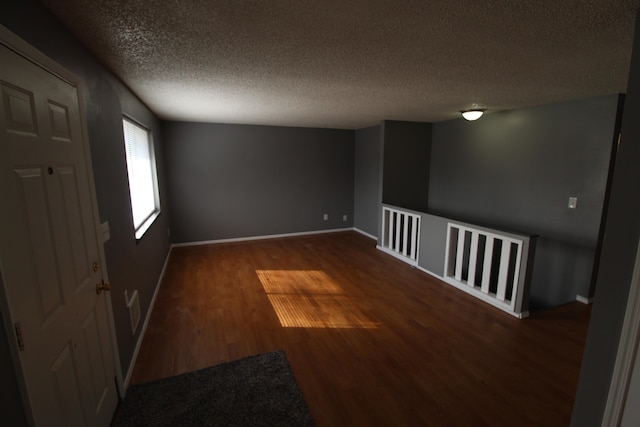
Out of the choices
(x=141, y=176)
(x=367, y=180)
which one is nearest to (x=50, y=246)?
(x=141, y=176)

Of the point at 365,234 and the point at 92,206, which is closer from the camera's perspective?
the point at 92,206

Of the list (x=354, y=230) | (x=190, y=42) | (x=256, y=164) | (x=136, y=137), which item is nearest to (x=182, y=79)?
(x=190, y=42)

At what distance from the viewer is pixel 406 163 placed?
5.23 metres

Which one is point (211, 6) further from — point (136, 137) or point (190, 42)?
point (136, 137)

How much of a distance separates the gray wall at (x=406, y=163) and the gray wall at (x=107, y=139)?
12.6 ft

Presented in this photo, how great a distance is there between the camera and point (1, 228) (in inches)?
36.7

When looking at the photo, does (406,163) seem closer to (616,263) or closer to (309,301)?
(309,301)

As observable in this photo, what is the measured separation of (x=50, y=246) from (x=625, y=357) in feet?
8.09

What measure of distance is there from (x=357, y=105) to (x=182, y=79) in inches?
80.2

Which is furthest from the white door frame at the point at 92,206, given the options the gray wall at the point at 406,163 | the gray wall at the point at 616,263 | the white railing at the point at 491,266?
the gray wall at the point at 406,163

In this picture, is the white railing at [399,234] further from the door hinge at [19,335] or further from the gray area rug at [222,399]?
the door hinge at [19,335]

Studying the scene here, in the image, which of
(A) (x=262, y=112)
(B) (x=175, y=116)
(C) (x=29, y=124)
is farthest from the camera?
(B) (x=175, y=116)

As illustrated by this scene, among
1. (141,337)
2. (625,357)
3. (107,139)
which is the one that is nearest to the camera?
(625,357)

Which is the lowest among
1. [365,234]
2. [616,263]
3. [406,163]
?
[365,234]
